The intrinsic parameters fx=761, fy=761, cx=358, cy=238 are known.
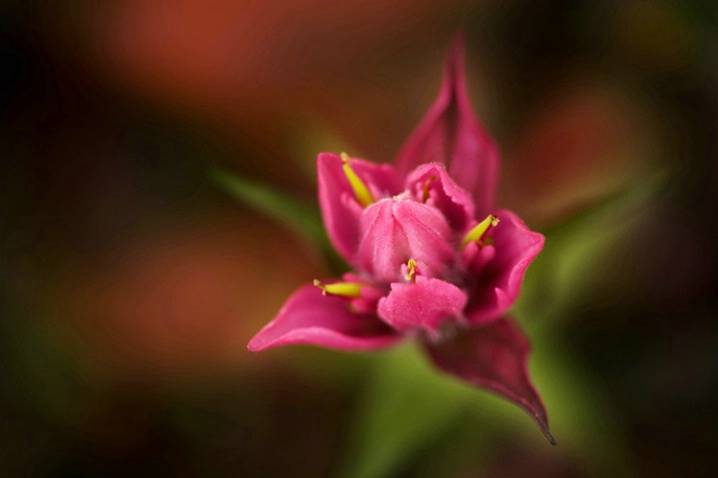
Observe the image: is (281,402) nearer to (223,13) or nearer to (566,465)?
(566,465)

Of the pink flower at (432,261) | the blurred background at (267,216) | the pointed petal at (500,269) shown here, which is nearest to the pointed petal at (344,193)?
the pink flower at (432,261)

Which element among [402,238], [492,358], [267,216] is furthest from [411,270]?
[267,216]

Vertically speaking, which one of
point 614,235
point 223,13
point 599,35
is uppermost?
point 223,13

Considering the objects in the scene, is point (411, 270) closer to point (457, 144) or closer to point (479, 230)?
point (479, 230)

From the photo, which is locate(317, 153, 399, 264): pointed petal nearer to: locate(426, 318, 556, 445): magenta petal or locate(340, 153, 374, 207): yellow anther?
locate(340, 153, 374, 207): yellow anther

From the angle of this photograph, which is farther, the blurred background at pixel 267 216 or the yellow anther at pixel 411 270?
the blurred background at pixel 267 216

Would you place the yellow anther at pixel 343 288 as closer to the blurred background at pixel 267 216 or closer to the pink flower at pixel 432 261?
the pink flower at pixel 432 261

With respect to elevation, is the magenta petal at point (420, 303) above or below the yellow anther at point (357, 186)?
below

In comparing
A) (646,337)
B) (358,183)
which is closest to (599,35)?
(646,337)
